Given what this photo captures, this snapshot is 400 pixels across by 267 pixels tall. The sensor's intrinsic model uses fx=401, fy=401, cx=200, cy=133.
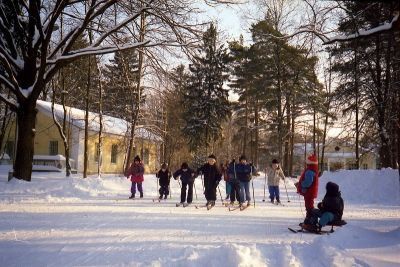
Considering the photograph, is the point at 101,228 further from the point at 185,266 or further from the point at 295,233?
the point at 295,233

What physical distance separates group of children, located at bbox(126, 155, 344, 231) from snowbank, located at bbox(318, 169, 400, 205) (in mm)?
4941

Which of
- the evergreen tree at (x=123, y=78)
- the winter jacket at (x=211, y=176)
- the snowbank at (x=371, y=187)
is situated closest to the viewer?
the winter jacket at (x=211, y=176)

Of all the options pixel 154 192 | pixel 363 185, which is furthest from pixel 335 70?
pixel 154 192

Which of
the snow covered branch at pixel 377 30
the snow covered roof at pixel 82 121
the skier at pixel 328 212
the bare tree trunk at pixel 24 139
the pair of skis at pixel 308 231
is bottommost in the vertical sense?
the pair of skis at pixel 308 231

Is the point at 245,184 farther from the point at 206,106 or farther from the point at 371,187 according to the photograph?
the point at 206,106

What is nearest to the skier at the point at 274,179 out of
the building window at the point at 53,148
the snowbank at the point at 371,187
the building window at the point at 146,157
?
the snowbank at the point at 371,187

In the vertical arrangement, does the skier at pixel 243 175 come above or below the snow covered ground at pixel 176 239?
above

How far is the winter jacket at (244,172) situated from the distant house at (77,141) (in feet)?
69.1

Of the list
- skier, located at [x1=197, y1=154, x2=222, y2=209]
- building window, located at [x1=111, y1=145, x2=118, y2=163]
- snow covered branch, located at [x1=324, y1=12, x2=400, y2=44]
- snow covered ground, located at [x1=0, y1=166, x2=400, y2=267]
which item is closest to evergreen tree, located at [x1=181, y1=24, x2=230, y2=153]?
building window, located at [x1=111, y1=145, x2=118, y2=163]

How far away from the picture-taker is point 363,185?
67.7 ft

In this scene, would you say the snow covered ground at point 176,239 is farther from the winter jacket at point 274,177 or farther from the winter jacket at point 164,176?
the winter jacket at point 164,176

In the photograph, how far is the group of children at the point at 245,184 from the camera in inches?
360

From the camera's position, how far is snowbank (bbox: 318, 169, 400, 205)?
1864cm

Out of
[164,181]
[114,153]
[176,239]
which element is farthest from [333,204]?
[114,153]
